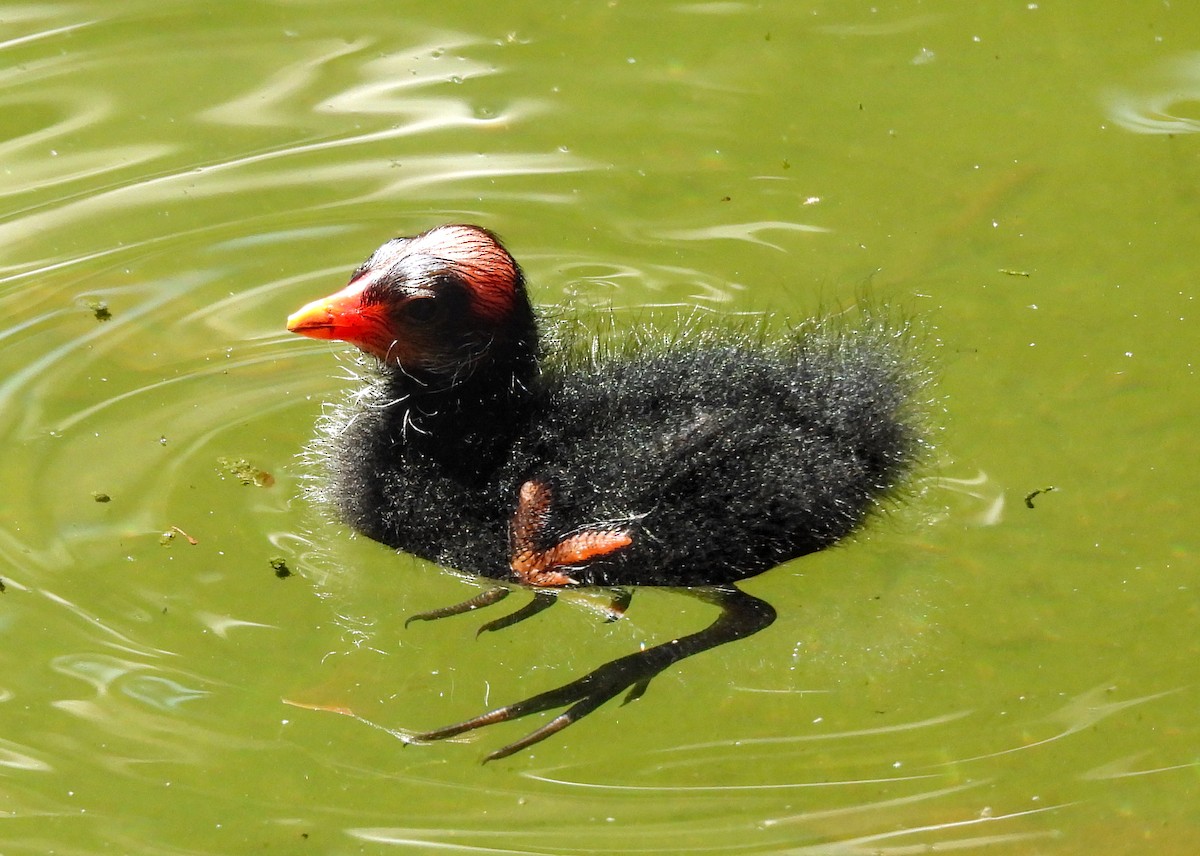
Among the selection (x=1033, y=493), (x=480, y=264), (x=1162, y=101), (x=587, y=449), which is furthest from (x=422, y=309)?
(x=1162, y=101)

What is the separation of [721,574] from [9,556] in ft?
5.91

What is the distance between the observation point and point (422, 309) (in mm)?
3107

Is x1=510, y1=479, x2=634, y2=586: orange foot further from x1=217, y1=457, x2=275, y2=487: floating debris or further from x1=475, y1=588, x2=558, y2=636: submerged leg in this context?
x1=217, y1=457, x2=275, y2=487: floating debris

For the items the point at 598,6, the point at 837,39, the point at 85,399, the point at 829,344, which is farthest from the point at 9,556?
the point at 837,39

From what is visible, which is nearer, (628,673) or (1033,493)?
(628,673)

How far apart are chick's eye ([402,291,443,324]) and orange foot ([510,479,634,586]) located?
0.44m

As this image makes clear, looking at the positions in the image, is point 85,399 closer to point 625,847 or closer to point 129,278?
point 129,278


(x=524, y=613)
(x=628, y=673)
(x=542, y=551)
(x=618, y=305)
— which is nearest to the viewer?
(x=542, y=551)

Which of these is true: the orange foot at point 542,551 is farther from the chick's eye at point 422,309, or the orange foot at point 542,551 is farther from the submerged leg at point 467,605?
the chick's eye at point 422,309

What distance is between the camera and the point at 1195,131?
4.43 metres

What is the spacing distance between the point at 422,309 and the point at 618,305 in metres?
0.98

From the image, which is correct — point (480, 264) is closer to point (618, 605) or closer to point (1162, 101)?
point (618, 605)

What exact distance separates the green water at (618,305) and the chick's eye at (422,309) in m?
0.66

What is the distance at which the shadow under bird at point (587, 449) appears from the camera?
303 cm
